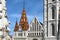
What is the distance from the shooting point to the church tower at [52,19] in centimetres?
7838

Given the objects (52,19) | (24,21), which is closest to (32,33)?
(24,21)

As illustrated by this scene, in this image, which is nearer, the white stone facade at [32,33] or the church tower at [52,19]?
the church tower at [52,19]

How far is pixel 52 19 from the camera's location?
7994cm

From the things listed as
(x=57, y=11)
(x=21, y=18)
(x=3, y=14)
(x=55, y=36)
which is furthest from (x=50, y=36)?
(x=3, y=14)

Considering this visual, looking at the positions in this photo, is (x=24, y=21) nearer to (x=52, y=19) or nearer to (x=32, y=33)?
(x=32, y=33)

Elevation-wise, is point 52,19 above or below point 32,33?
above

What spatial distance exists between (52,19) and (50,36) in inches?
174

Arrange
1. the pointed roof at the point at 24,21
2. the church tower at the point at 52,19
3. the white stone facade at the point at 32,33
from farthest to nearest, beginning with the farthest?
1. the pointed roof at the point at 24,21
2. the white stone facade at the point at 32,33
3. the church tower at the point at 52,19

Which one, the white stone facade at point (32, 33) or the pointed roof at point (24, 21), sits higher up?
the pointed roof at point (24, 21)

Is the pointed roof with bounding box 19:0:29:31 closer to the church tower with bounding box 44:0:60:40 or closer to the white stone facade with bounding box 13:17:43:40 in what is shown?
the white stone facade with bounding box 13:17:43:40

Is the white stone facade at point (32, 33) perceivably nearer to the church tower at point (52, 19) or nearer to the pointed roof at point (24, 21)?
the pointed roof at point (24, 21)

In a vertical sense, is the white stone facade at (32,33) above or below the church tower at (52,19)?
below

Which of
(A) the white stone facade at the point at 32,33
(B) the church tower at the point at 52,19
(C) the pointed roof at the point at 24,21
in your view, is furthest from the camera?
(C) the pointed roof at the point at 24,21

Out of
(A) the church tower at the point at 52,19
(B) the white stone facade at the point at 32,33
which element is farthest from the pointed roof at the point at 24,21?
(A) the church tower at the point at 52,19
